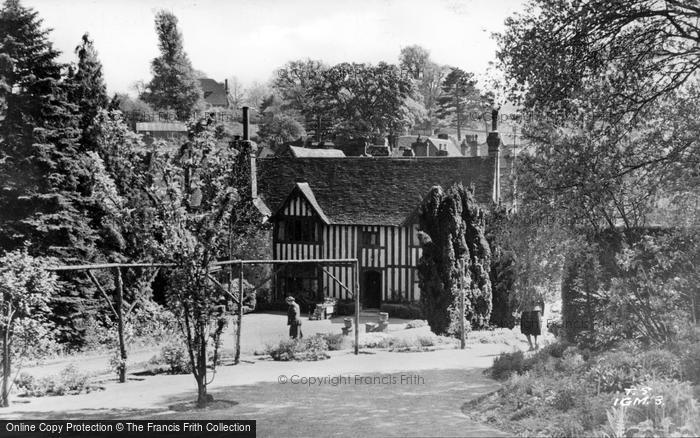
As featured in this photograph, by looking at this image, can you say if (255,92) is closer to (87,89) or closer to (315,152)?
(315,152)

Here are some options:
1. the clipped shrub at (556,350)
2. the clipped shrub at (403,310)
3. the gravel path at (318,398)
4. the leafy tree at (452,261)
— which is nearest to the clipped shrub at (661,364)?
the gravel path at (318,398)

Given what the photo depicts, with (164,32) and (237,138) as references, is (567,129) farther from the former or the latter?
(164,32)

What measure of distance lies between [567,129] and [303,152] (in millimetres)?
35778

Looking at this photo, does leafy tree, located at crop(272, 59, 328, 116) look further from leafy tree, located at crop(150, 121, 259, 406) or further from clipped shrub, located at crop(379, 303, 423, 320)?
leafy tree, located at crop(150, 121, 259, 406)

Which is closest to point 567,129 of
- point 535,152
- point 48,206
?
point 535,152

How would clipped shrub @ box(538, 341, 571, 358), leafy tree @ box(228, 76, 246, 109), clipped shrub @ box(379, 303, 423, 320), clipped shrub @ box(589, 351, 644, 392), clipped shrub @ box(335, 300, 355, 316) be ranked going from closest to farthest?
clipped shrub @ box(589, 351, 644, 392)
clipped shrub @ box(538, 341, 571, 358)
clipped shrub @ box(379, 303, 423, 320)
clipped shrub @ box(335, 300, 355, 316)
leafy tree @ box(228, 76, 246, 109)

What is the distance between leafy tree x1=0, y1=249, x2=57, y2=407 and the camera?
1199cm

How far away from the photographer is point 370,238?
31859 mm

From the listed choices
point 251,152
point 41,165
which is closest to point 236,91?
point 251,152

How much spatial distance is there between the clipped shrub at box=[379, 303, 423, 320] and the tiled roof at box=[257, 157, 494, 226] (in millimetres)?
3740

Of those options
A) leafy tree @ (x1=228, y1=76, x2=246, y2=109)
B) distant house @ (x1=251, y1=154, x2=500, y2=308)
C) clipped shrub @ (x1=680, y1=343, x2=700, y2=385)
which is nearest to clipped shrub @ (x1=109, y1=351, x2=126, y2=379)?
clipped shrub @ (x1=680, y1=343, x2=700, y2=385)

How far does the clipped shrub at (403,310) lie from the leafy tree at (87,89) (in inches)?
552

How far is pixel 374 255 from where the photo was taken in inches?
1239

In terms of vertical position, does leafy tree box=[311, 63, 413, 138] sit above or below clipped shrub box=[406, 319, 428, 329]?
above
